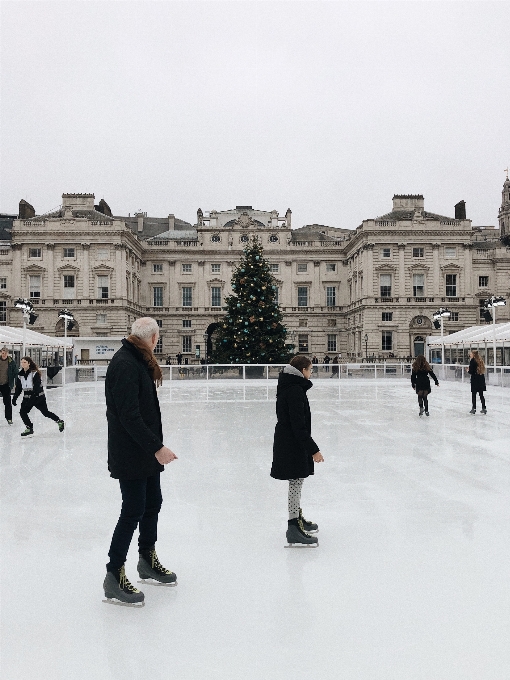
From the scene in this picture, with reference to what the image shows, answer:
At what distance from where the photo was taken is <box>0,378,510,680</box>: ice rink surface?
2.98 metres

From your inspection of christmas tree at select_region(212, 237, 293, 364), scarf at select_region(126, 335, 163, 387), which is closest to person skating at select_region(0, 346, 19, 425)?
scarf at select_region(126, 335, 163, 387)

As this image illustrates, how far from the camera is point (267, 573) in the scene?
163 inches

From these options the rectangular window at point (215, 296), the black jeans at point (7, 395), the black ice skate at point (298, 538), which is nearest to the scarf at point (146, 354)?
the black ice skate at point (298, 538)

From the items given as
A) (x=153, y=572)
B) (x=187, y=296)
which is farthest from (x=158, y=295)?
(x=153, y=572)

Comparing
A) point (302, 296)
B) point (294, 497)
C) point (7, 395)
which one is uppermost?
point (302, 296)

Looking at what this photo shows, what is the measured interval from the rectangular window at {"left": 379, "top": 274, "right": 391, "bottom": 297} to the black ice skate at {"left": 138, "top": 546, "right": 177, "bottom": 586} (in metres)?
51.9

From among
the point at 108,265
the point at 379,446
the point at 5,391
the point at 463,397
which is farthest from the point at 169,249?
the point at 379,446

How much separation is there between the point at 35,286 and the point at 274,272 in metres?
21.2

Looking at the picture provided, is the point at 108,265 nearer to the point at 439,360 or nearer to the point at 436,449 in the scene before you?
the point at 439,360

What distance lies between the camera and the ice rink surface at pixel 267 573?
2.98m

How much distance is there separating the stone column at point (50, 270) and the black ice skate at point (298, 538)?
168ft

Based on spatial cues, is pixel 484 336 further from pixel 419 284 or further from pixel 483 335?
pixel 419 284

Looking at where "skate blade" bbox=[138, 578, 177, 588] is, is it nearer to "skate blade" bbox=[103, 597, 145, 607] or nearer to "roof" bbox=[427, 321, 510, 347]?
"skate blade" bbox=[103, 597, 145, 607]

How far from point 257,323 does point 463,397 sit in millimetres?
16454
